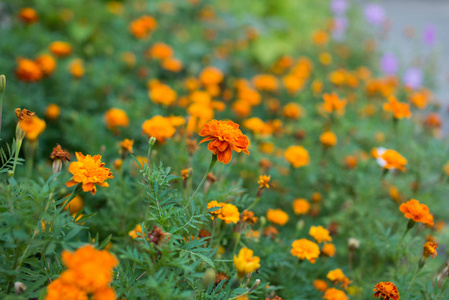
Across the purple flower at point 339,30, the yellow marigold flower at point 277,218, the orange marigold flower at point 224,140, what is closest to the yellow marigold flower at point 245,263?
the orange marigold flower at point 224,140

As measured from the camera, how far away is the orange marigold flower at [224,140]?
0.91 metres

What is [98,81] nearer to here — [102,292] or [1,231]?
[1,231]

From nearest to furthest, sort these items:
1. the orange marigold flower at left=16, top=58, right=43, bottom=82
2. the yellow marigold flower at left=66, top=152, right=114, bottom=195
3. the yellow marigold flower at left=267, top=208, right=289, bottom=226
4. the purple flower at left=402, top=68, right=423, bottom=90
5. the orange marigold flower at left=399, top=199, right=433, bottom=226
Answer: the yellow marigold flower at left=66, top=152, right=114, bottom=195, the orange marigold flower at left=399, top=199, right=433, bottom=226, the yellow marigold flower at left=267, top=208, right=289, bottom=226, the orange marigold flower at left=16, top=58, right=43, bottom=82, the purple flower at left=402, top=68, right=423, bottom=90

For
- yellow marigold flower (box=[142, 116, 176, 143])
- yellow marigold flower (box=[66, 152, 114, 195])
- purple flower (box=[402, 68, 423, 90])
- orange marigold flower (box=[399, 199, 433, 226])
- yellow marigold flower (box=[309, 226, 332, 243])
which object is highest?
yellow marigold flower (box=[66, 152, 114, 195])

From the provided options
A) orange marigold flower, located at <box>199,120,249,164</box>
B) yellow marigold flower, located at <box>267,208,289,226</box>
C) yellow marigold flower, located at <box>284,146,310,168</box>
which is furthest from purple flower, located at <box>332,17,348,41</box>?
orange marigold flower, located at <box>199,120,249,164</box>

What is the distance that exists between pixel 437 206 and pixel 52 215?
2.01 metres

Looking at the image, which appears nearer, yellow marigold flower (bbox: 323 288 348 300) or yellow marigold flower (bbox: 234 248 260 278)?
yellow marigold flower (bbox: 234 248 260 278)

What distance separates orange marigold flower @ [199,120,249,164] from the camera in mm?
909

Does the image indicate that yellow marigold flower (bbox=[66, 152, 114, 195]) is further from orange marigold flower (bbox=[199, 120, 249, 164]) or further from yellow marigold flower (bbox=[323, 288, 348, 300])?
yellow marigold flower (bbox=[323, 288, 348, 300])

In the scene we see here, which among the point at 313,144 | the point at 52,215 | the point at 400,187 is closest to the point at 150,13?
the point at 313,144

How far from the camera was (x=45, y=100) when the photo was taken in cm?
215

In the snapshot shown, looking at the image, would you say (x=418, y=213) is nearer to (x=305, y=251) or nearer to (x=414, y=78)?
(x=305, y=251)

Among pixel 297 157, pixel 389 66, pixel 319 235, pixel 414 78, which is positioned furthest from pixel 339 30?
pixel 319 235

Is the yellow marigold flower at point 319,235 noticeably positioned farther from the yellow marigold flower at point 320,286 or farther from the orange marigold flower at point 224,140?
the orange marigold flower at point 224,140
